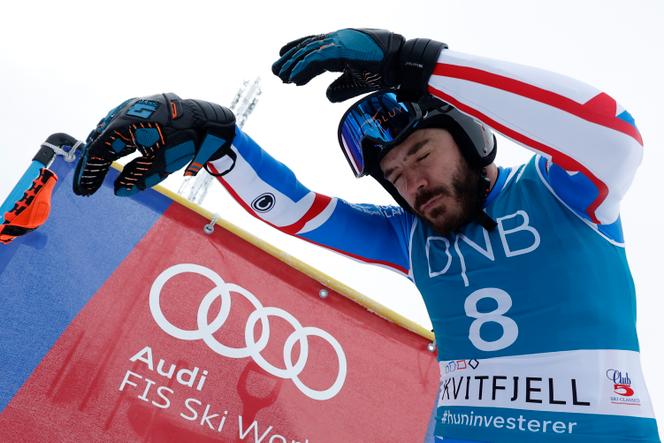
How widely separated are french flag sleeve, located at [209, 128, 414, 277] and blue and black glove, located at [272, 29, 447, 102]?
39cm

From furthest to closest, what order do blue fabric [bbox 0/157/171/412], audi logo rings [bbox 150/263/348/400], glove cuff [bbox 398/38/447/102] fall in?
audi logo rings [bbox 150/263/348/400] → blue fabric [bbox 0/157/171/412] → glove cuff [bbox 398/38/447/102]

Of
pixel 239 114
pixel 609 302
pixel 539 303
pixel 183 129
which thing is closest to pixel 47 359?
pixel 183 129

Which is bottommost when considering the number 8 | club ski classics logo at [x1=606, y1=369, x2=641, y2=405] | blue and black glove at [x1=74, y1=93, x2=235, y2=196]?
club ski classics logo at [x1=606, y1=369, x2=641, y2=405]

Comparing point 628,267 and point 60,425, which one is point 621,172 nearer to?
point 628,267

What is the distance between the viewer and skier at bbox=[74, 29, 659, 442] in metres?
0.90

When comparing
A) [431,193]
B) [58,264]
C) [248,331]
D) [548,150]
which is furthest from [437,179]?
[58,264]

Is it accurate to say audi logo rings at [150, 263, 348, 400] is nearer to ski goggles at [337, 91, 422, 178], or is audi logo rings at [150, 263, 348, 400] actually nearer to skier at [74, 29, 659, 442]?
skier at [74, 29, 659, 442]

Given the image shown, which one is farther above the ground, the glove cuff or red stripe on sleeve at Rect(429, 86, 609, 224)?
the glove cuff

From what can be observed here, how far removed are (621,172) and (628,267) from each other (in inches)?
11.0

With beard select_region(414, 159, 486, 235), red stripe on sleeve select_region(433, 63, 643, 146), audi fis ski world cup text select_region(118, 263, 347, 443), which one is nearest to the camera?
red stripe on sleeve select_region(433, 63, 643, 146)

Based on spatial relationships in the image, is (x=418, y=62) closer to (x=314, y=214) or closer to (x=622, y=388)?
(x=314, y=214)

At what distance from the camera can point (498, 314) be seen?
107 centimetres

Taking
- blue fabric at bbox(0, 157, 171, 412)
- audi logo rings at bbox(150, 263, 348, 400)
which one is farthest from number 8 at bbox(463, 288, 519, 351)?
blue fabric at bbox(0, 157, 171, 412)

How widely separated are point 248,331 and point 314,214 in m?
0.65
